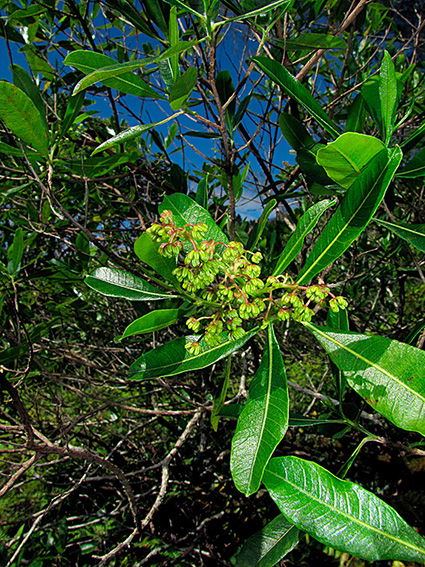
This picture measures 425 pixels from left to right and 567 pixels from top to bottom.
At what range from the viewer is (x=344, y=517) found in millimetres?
686

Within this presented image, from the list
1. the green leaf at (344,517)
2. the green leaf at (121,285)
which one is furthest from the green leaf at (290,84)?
the green leaf at (344,517)

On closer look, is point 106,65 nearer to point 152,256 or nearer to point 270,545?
point 152,256

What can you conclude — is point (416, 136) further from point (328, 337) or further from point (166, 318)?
point (166, 318)

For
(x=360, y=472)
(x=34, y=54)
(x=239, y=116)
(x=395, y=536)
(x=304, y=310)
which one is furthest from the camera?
(x=360, y=472)

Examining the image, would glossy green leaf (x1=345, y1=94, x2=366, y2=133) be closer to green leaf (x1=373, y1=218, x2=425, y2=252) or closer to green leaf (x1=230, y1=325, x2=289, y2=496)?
green leaf (x1=373, y1=218, x2=425, y2=252)

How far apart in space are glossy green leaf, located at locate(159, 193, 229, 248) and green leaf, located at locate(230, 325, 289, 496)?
30 centimetres

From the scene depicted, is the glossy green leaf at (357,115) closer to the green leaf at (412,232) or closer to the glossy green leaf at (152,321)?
the green leaf at (412,232)

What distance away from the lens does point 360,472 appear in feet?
7.19

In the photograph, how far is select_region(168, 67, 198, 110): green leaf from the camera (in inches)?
29.7

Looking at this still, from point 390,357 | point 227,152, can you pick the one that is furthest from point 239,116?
point 390,357

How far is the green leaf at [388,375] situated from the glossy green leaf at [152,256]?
462 millimetres

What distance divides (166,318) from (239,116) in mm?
707

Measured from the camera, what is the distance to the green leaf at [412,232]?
894mm

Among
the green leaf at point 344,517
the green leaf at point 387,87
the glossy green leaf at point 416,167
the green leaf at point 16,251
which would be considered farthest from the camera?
the green leaf at point 16,251
